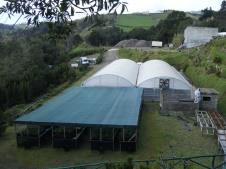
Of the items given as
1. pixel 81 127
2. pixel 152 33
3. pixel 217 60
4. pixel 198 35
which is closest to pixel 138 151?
pixel 81 127

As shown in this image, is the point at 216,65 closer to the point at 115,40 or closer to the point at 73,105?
the point at 73,105

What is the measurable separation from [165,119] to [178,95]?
5278mm

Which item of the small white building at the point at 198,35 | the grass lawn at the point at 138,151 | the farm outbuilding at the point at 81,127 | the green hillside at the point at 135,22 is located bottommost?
the grass lawn at the point at 138,151

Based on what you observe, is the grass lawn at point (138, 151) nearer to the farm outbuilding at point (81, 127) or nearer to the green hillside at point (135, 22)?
the farm outbuilding at point (81, 127)

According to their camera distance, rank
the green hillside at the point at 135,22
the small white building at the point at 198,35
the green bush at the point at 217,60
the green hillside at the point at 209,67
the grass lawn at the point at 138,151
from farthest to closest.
A: 1. the green hillside at the point at 135,22
2. the small white building at the point at 198,35
3. the green bush at the point at 217,60
4. the green hillside at the point at 209,67
5. the grass lawn at the point at 138,151

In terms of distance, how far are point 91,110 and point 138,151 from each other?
13.0ft

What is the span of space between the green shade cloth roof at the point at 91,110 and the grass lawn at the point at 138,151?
1290 mm

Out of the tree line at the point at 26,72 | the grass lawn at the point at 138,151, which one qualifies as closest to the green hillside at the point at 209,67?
the grass lawn at the point at 138,151

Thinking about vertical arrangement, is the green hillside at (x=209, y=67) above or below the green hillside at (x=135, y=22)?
below

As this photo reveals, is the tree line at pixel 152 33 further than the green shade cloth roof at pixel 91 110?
Yes

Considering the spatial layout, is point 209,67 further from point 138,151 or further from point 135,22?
point 135,22

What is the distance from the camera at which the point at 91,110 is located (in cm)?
1841

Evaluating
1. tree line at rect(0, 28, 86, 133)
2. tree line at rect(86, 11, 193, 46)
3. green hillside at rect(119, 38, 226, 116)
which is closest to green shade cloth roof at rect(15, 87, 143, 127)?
green hillside at rect(119, 38, 226, 116)

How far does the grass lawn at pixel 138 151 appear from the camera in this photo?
1461 cm
